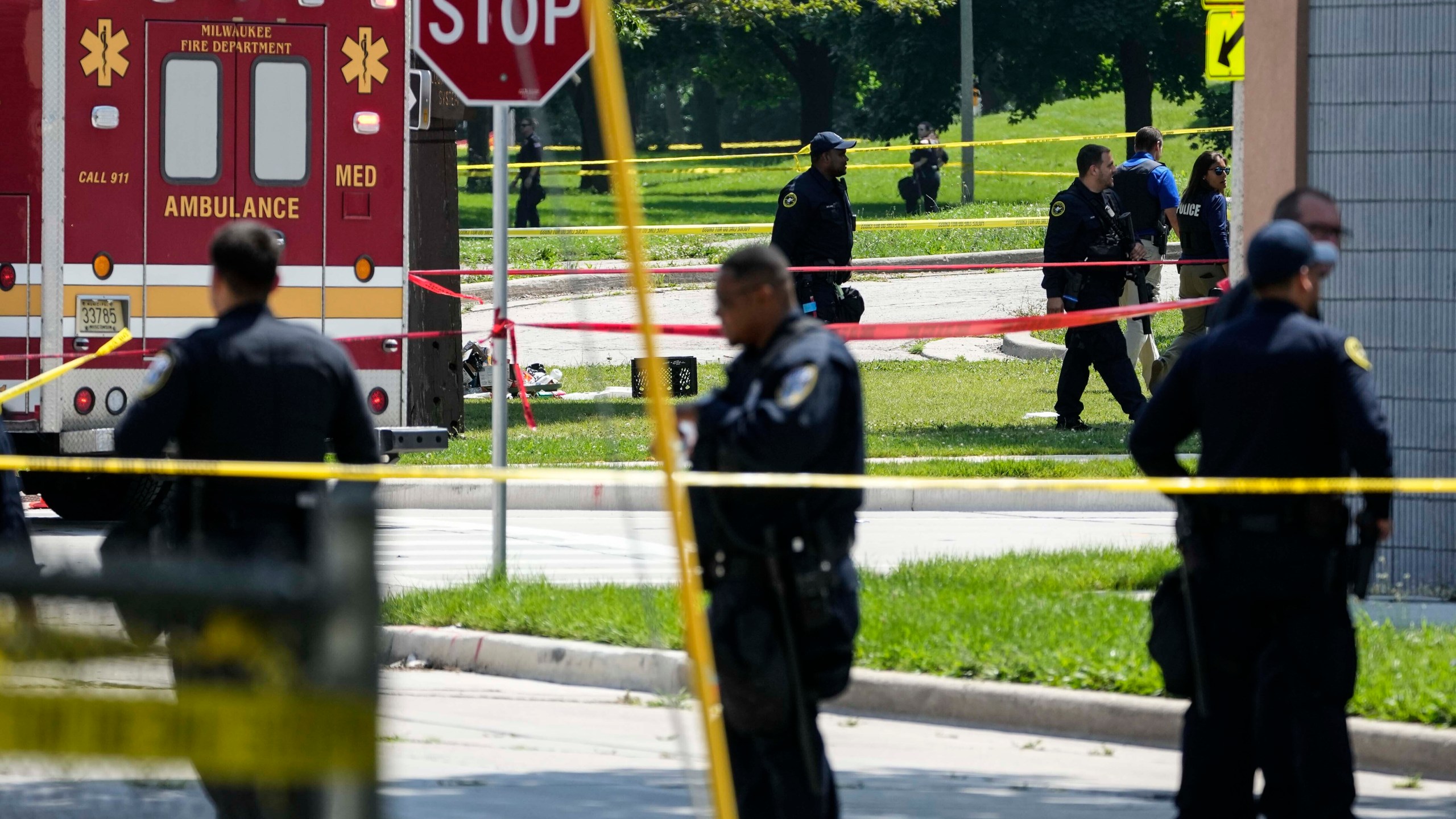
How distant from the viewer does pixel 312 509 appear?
19.5 ft

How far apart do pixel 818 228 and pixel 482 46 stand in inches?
221

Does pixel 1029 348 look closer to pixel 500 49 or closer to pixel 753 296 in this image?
pixel 500 49

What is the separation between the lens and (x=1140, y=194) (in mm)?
16562

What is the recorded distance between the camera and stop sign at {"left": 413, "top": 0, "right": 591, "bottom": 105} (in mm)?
9055

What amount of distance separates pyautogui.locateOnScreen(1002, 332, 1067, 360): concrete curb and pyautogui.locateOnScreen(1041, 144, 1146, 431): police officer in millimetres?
5811

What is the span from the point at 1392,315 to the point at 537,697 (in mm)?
4011

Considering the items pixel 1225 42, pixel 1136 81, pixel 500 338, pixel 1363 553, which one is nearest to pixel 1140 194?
pixel 1225 42

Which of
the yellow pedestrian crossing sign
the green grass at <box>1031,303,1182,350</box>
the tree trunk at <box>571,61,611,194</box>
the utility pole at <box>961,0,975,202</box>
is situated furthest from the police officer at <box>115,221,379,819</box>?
the tree trunk at <box>571,61,611,194</box>

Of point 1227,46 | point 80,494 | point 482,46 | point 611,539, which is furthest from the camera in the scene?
point 1227,46

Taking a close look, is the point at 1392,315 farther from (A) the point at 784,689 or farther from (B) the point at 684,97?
(B) the point at 684,97

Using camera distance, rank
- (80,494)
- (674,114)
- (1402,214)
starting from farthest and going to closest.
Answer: (674,114)
(80,494)
(1402,214)

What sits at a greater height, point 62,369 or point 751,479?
point 62,369

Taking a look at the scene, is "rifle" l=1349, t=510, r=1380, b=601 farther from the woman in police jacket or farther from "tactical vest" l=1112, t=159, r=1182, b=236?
"tactical vest" l=1112, t=159, r=1182, b=236

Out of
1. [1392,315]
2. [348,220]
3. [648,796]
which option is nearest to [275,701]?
[648,796]
